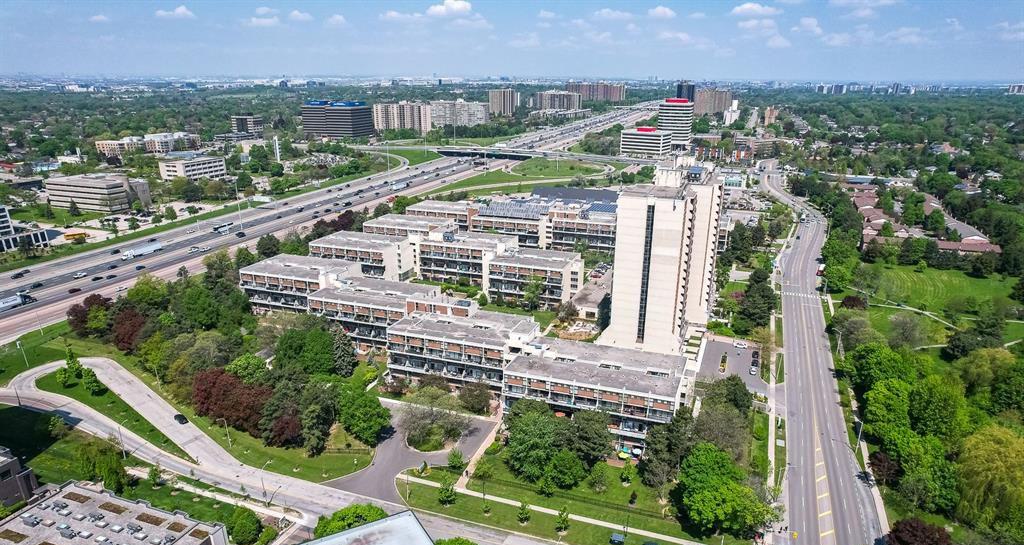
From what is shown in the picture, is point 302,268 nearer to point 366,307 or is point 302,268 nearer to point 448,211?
point 366,307

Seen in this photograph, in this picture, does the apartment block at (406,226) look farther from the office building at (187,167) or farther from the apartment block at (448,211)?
the office building at (187,167)

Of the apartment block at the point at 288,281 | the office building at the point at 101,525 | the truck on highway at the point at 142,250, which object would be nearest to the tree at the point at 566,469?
the office building at the point at 101,525

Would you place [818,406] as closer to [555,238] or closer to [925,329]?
[925,329]

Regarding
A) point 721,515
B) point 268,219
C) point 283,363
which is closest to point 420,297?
point 283,363

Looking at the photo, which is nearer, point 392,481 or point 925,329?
point 392,481

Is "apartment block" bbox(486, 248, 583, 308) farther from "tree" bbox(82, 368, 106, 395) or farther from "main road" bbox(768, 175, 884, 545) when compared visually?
"tree" bbox(82, 368, 106, 395)
